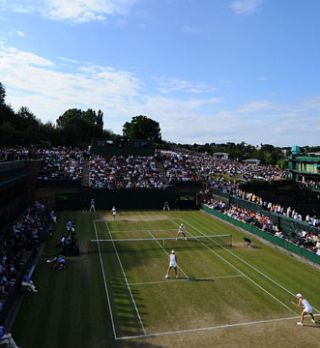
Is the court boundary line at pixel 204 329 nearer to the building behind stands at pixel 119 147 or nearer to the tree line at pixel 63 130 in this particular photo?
the building behind stands at pixel 119 147

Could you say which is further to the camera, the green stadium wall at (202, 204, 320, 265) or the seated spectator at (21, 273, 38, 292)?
the green stadium wall at (202, 204, 320, 265)

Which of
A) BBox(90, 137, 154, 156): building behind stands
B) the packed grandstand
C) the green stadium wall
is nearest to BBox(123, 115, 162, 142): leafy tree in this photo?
the packed grandstand

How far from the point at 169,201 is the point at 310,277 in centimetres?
2722

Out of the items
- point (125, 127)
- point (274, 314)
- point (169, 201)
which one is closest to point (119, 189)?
point (169, 201)

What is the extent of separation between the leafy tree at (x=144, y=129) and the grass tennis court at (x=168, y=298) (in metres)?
88.6

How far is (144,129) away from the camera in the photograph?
4555 inches

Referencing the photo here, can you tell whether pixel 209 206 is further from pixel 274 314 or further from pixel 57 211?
pixel 274 314

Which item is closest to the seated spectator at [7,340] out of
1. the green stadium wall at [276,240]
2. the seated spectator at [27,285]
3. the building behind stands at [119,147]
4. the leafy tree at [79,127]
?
the seated spectator at [27,285]

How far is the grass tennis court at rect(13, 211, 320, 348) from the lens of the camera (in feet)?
45.0

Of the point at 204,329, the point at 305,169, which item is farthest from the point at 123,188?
the point at 305,169

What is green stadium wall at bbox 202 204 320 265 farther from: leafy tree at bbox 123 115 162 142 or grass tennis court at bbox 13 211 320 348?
leafy tree at bbox 123 115 162 142

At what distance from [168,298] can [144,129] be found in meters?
101

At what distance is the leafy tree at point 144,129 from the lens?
115500mm

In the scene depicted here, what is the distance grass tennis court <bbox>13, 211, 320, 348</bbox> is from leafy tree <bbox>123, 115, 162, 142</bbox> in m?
88.6
